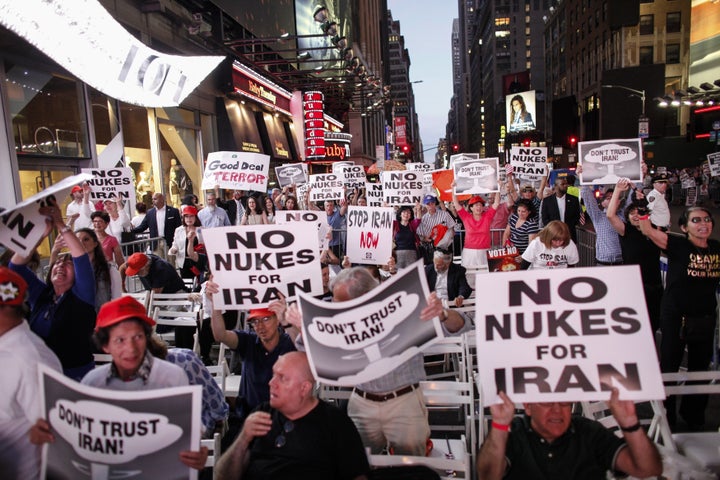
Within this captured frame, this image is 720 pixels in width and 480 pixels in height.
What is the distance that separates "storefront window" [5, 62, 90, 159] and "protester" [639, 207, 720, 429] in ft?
34.8

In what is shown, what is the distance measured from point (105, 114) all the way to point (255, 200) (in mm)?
4418

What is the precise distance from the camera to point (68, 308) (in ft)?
12.2

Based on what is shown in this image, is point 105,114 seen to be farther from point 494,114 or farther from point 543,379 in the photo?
point 494,114

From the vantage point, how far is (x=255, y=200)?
1176cm

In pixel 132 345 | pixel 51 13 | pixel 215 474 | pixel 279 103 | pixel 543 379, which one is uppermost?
pixel 279 103

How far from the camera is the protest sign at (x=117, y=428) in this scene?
7.85 feet

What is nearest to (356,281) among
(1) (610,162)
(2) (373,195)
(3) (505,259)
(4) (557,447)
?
(4) (557,447)

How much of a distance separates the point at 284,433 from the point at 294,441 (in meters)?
0.08

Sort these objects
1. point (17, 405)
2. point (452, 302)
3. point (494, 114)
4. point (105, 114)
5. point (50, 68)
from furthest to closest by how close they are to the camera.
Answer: point (494, 114)
point (105, 114)
point (50, 68)
point (452, 302)
point (17, 405)

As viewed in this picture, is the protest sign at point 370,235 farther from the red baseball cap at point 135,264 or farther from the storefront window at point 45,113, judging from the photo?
the storefront window at point 45,113

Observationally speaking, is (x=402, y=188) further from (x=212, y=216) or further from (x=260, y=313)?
(x=260, y=313)

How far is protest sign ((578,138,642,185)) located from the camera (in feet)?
24.4

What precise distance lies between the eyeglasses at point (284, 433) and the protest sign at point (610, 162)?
237 inches

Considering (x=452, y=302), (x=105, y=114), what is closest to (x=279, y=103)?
(x=105, y=114)
